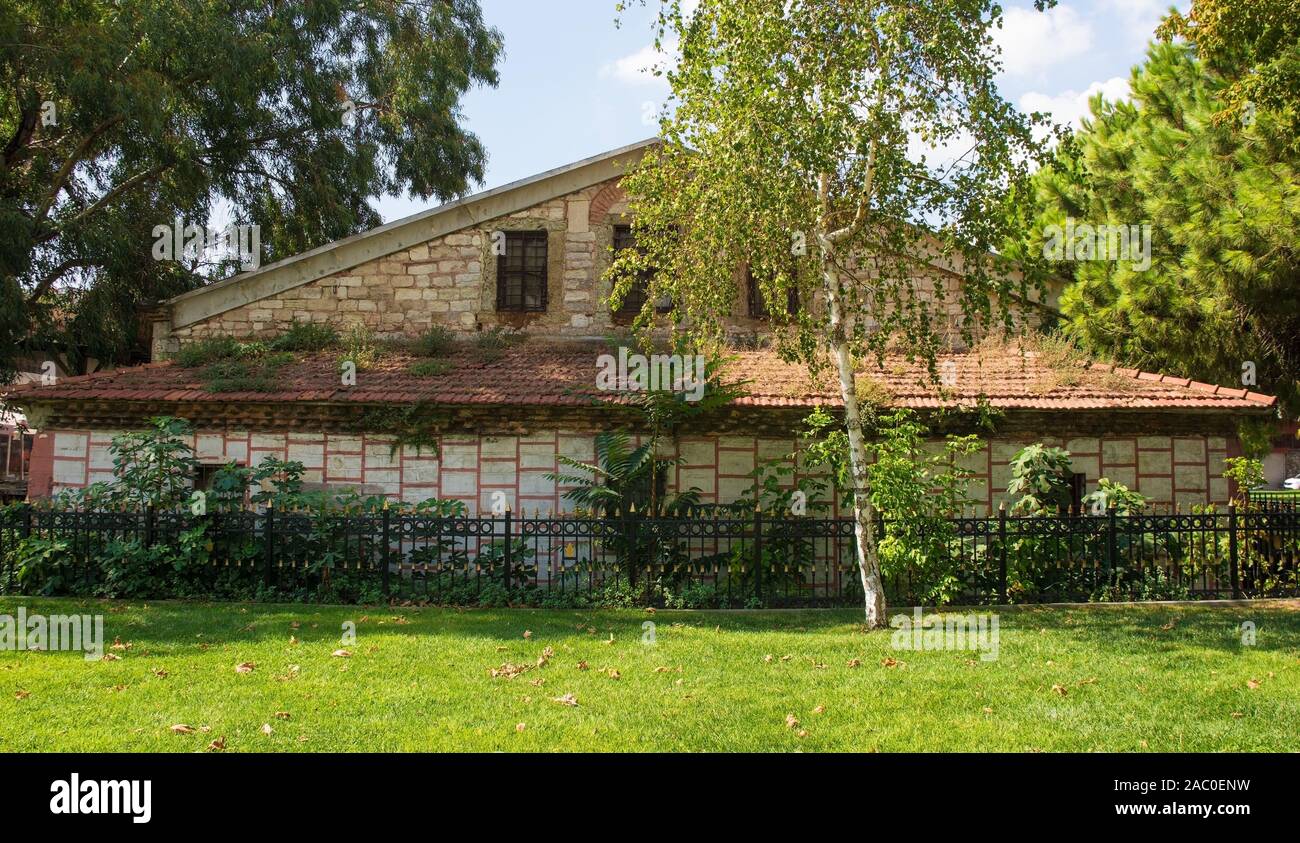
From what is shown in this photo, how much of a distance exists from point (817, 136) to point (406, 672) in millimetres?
6235

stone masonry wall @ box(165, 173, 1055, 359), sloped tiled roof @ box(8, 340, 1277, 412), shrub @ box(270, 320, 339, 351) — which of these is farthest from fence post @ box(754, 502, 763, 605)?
shrub @ box(270, 320, 339, 351)

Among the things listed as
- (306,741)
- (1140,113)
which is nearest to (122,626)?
(306,741)

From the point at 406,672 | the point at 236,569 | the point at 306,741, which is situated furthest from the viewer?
the point at 236,569

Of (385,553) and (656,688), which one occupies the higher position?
(385,553)

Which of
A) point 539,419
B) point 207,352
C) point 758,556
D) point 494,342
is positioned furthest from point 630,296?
point 207,352

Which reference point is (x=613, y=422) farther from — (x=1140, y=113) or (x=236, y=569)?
(x=1140, y=113)

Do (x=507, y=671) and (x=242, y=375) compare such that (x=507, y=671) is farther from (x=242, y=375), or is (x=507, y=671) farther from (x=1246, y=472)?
(x=1246, y=472)

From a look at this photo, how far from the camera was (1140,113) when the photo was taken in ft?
54.1

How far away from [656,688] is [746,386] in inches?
272

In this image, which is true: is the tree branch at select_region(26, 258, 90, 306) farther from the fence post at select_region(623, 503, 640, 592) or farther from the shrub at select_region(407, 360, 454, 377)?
the fence post at select_region(623, 503, 640, 592)

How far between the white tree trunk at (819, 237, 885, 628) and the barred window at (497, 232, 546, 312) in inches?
278

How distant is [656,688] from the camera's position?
7074 millimetres

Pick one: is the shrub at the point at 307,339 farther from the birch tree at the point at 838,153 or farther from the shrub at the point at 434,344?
the birch tree at the point at 838,153

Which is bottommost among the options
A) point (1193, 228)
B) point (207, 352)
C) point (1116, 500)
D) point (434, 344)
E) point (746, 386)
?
point (1116, 500)
